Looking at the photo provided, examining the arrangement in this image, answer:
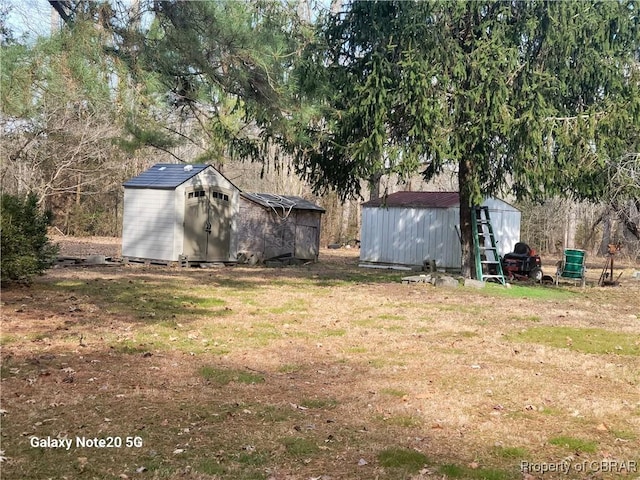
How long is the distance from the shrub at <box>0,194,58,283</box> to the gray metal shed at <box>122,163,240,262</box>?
7510 mm

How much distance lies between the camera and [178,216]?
18.7 metres

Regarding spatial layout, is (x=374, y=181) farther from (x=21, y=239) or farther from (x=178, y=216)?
(x=21, y=239)

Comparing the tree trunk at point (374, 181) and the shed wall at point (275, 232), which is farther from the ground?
the tree trunk at point (374, 181)

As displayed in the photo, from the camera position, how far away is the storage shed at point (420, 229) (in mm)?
21094

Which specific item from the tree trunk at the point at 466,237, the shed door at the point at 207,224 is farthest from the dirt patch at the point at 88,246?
the tree trunk at the point at 466,237

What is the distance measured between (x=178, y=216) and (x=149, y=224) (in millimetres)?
1064

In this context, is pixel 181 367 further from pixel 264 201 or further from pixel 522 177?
pixel 264 201

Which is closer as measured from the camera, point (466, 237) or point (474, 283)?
point (474, 283)

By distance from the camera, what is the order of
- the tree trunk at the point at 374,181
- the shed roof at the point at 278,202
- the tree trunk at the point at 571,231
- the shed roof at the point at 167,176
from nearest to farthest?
the tree trunk at the point at 374,181, the shed roof at the point at 167,176, the shed roof at the point at 278,202, the tree trunk at the point at 571,231

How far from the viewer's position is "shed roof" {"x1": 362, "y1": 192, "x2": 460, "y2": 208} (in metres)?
21.5

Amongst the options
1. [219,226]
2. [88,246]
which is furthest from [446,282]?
[88,246]

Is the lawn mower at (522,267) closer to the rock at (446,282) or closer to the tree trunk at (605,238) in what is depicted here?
the rock at (446,282)

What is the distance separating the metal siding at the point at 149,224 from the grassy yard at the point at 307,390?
6951mm

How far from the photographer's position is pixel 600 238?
36125 millimetres
